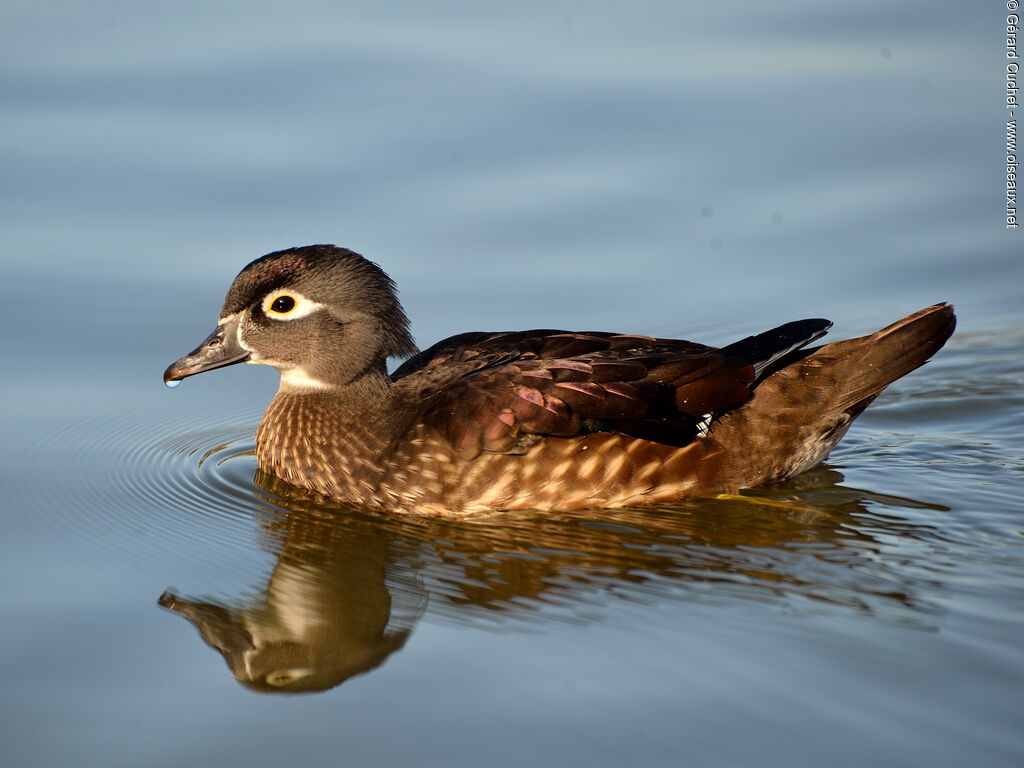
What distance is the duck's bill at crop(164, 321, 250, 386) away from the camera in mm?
8305

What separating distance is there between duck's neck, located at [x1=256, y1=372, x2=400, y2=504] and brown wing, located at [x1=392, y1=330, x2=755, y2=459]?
0.30 metres

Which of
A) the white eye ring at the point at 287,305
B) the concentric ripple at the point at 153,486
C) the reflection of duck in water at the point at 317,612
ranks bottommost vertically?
the reflection of duck in water at the point at 317,612

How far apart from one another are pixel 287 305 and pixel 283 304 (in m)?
0.03

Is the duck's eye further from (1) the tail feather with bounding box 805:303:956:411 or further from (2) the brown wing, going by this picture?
(1) the tail feather with bounding box 805:303:956:411

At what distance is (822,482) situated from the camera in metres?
8.38

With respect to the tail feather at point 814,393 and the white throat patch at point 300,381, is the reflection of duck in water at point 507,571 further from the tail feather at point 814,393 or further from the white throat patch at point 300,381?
the white throat patch at point 300,381

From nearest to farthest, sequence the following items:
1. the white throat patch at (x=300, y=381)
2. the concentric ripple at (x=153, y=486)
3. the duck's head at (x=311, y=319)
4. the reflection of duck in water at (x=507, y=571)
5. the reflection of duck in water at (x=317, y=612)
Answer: the reflection of duck in water at (x=317, y=612) → the reflection of duck in water at (x=507, y=571) → the concentric ripple at (x=153, y=486) → the duck's head at (x=311, y=319) → the white throat patch at (x=300, y=381)

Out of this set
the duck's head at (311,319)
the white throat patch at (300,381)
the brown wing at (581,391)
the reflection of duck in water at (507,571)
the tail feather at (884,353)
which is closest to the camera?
the reflection of duck in water at (507,571)

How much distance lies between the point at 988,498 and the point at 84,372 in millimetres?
6158

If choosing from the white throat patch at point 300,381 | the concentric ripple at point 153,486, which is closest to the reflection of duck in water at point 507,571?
the concentric ripple at point 153,486

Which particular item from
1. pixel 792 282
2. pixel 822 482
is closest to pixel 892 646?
pixel 822 482

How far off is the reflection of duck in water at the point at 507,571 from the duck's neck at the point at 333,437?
170 millimetres

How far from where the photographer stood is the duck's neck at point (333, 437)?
8.12 meters

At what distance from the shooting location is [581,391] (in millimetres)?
7848
